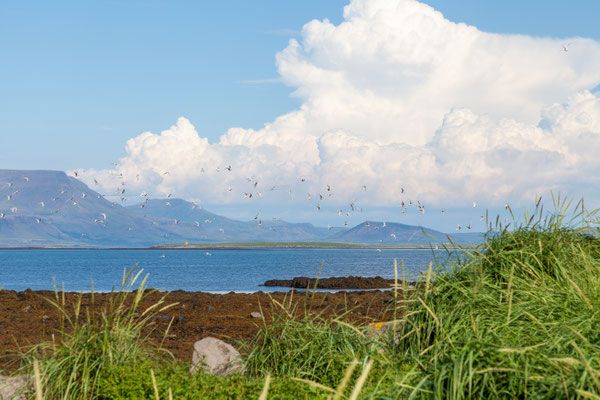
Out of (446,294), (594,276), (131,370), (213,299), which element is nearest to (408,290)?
(446,294)

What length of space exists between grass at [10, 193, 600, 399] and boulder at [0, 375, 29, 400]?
1.22 feet

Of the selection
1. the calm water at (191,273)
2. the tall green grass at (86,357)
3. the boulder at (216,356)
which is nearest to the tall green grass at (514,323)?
the calm water at (191,273)

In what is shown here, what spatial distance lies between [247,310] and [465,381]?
13627 millimetres

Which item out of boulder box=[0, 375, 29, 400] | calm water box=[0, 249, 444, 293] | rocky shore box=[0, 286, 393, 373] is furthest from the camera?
calm water box=[0, 249, 444, 293]

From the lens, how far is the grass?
191 inches

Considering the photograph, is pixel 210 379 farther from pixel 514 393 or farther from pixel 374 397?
pixel 514 393

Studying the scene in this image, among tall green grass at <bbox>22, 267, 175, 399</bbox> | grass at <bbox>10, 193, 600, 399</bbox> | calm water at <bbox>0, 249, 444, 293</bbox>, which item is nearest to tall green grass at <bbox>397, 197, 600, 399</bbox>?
grass at <bbox>10, 193, 600, 399</bbox>

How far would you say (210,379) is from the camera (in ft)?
22.9

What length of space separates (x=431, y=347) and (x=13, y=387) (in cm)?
590

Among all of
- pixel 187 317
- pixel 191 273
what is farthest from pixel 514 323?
pixel 191 273

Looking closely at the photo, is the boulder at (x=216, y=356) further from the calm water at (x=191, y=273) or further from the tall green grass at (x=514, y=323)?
the calm water at (x=191, y=273)

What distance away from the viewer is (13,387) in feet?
26.5

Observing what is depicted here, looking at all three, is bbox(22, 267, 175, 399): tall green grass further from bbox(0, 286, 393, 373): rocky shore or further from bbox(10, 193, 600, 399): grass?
bbox(0, 286, 393, 373): rocky shore

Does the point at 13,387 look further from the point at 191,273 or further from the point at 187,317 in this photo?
the point at 191,273
